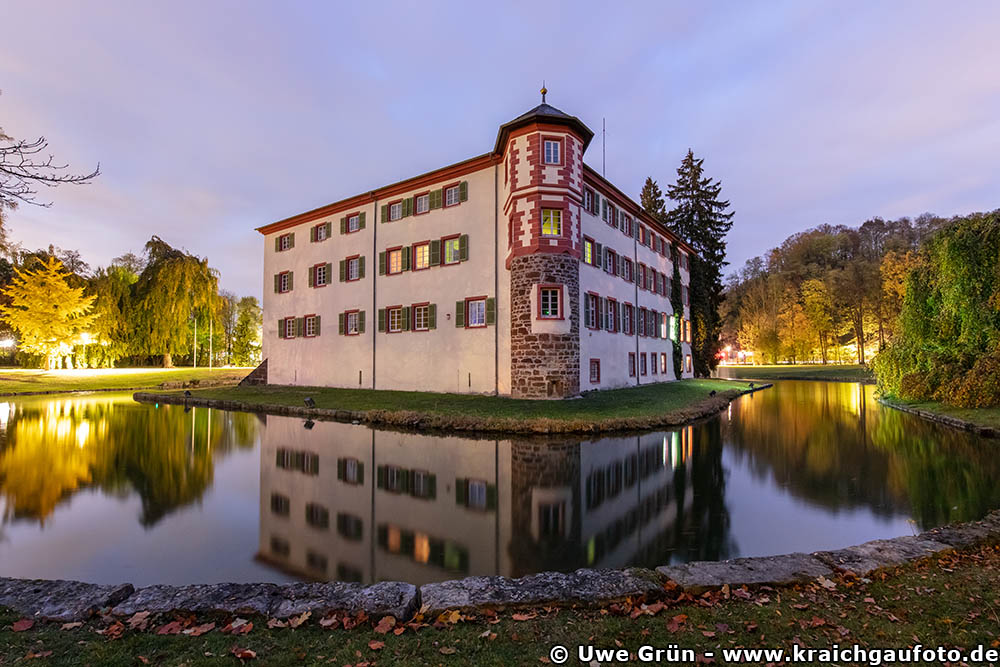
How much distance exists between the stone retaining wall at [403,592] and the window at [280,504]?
119 inches

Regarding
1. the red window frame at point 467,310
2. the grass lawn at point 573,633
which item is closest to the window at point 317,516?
the grass lawn at point 573,633

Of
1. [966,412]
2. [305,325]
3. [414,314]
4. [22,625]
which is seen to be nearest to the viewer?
[22,625]

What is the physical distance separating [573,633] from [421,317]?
22612mm

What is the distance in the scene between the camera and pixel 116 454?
11.0 metres

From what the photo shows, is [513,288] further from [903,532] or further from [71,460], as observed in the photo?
[903,532]

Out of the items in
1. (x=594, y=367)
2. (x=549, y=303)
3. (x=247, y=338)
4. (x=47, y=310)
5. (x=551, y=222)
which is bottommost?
(x=594, y=367)

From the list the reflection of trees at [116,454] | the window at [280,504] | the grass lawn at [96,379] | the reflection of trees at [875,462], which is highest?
the grass lawn at [96,379]

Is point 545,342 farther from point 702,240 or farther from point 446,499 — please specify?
point 702,240

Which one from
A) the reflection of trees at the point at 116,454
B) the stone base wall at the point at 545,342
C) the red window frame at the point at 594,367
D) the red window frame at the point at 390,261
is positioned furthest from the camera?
the red window frame at the point at 390,261

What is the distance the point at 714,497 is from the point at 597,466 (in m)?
2.49

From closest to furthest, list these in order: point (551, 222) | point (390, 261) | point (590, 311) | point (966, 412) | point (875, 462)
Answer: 1. point (875, 462)
2. point (966, 412)
3. point (551, 222)
4. point (590, 311)
5. point (390, 261)

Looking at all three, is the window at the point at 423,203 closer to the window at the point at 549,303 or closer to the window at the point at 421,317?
the window at the point at 421,317

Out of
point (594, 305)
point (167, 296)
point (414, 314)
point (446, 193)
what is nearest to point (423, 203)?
point (446, 193)

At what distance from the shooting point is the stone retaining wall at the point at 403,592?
365 cm
